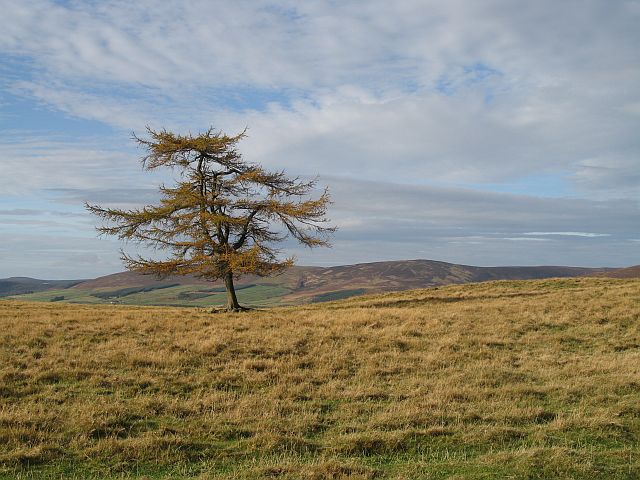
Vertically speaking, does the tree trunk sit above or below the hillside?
above

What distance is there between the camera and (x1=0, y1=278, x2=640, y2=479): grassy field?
740cm

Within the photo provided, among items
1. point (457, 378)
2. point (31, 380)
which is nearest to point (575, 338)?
point (457, 378)

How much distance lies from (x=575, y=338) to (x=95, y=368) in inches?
631

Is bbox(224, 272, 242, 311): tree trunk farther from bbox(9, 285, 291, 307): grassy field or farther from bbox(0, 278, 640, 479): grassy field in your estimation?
bbox(9, 285, 291, 307): grassy field

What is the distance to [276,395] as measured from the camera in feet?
36.7

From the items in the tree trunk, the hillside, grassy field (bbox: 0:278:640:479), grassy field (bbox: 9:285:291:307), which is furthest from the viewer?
the hillside

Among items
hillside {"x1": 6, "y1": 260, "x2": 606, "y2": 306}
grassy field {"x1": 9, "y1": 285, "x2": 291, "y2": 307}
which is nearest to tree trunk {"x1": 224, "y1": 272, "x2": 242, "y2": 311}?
grassy field {"x1": 9, "y1": 285, "x2": 291, "y2": 307}

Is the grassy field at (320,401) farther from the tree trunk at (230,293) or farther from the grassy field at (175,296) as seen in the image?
the grassy field at (175,296)

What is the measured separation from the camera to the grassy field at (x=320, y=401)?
7398mm

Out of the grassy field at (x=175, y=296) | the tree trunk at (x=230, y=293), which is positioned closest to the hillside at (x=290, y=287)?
the grassy field at (x=175, y=296)

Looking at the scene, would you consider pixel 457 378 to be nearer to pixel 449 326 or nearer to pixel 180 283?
pixel 449 326

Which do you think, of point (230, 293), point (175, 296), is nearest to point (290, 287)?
point (175, 296)

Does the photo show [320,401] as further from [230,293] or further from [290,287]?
[290,287]

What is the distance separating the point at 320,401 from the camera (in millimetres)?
10898
